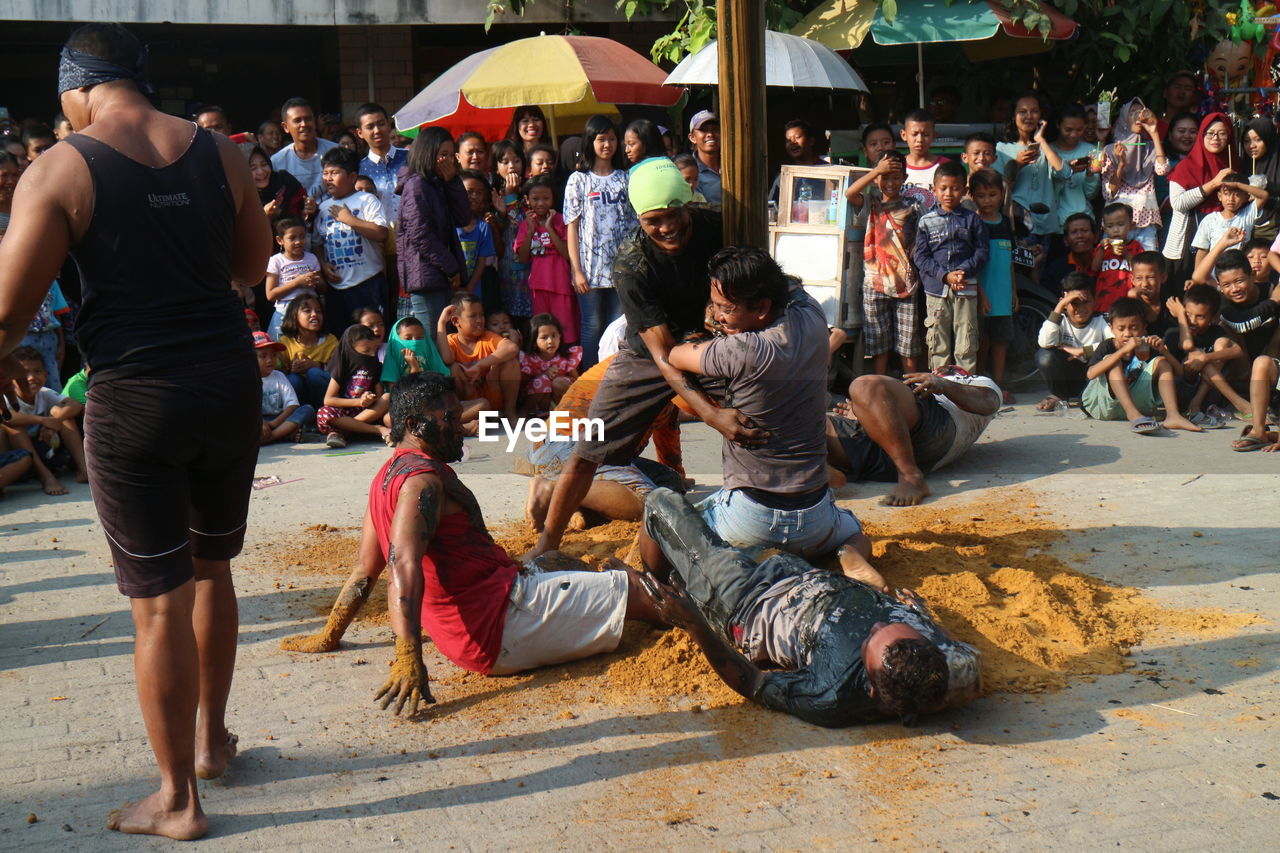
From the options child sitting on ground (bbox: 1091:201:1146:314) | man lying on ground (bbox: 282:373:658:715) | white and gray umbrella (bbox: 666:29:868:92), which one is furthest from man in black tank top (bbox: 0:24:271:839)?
child sitting on ground (bbox: 1091:201:1146:314)

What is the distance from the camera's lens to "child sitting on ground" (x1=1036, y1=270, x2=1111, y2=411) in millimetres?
8961

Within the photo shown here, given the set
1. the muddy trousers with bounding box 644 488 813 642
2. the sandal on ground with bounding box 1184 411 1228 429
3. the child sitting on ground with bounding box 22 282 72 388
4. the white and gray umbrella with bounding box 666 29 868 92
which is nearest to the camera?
the muddy trousers with bounding box 644 488 813 642

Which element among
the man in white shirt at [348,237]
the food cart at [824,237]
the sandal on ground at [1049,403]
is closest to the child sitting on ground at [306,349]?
the man in white shirt at [348,237]

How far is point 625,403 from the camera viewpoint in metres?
5.44

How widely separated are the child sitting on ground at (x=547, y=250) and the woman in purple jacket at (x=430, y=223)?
0.55 metres

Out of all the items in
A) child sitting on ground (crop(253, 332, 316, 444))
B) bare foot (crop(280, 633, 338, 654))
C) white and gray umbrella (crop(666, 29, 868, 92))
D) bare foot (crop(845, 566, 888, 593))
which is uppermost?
white and gray umbrella (crop(666, 29, 868, 92))

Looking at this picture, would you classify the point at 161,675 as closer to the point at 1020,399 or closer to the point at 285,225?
the point at 285,225

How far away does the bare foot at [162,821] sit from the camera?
3363 millimetres

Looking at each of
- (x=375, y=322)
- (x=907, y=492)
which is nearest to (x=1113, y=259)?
(x=907, y=492)

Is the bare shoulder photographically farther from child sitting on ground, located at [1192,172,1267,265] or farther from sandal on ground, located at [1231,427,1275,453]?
child sitting on ground, located at [1192,172,1267,265]

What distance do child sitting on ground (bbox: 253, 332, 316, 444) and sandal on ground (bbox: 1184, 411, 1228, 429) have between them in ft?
19.7

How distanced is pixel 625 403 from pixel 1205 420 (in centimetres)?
477

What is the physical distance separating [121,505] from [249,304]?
6001 millimetres

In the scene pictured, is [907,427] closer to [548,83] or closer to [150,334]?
[548,83]
